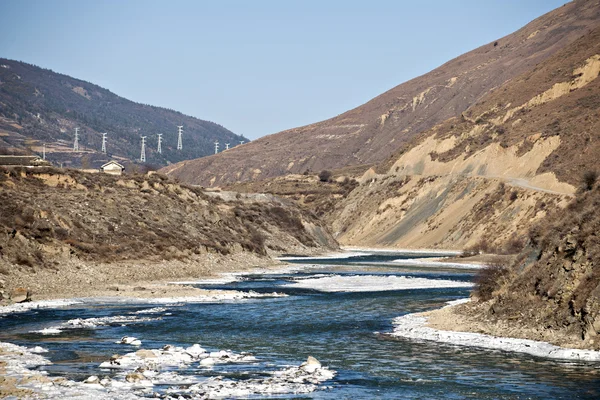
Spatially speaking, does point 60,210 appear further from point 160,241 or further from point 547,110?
point 547,110

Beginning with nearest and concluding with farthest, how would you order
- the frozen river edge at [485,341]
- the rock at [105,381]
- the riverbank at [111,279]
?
the rock at [105,381] < the frozen river edge at [485,341] < the riverbank at [111,279]

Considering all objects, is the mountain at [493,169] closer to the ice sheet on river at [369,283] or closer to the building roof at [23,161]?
the ice sheet on river at [369,283]

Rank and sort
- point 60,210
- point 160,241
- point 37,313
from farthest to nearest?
point 160,241 → point 60,210 → point 37,313

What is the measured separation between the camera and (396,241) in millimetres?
134500

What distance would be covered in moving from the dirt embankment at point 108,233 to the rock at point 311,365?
79.2 ft

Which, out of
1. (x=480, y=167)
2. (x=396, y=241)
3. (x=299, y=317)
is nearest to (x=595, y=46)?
(x=480, y=167)

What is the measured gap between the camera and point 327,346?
31.8 meters

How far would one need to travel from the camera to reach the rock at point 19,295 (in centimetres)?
4403

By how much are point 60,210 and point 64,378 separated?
4403cm

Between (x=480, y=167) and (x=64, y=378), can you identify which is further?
(x=480, y=167)

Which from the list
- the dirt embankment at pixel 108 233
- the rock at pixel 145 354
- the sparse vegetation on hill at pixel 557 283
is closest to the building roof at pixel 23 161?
the dirt embankment at pixel 108 233

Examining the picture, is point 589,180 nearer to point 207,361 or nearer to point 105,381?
point 207,361

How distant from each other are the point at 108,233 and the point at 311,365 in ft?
144

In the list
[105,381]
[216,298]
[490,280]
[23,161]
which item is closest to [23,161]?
[23,161]
